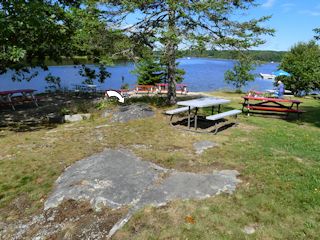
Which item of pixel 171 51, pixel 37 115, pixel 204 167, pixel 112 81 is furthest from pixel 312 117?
pixel 112 81

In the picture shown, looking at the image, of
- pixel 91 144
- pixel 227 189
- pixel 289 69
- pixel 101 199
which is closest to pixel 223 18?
pixel 91 144

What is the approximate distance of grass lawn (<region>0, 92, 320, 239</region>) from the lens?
461cm

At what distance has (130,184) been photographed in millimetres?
5863

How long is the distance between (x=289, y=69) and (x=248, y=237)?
28125 millimetres

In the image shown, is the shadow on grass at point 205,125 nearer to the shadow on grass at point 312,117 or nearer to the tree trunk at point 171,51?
the tree trunk at point 171,51

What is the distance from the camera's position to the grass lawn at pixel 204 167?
4.61 m

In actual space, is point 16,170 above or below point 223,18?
below

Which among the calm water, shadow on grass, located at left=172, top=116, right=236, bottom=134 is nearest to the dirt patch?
shadow on grass, located at left=172, top=116, right=236, bottom=134

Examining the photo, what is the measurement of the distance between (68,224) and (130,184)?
1.35 metres

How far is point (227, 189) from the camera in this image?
5.72 meters

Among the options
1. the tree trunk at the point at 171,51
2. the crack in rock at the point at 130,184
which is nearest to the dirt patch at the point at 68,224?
the crack in rock at the point at 130,184

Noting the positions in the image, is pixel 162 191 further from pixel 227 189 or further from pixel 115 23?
pixel 115 23

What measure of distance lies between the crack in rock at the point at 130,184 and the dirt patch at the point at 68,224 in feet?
0.47

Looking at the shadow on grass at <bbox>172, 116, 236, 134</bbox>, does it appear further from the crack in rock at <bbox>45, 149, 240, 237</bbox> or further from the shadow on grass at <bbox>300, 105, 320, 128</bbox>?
the crack in rock at <bbox>45, 149, 240, 237</bbox>
